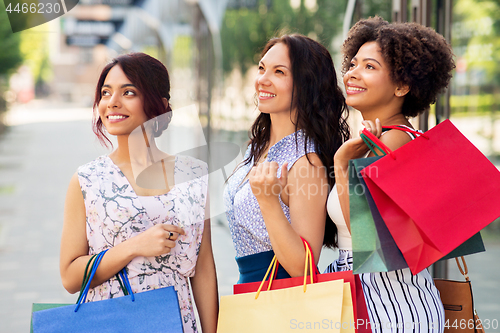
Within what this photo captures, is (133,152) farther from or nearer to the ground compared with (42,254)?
nearer to the ground

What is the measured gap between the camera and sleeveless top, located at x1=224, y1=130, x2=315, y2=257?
172 centimetres

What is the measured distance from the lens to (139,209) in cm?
166

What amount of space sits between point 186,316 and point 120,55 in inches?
37.9

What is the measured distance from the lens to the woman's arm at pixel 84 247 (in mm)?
1580

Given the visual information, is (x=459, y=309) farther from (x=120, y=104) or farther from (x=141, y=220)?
(x=120, y=104)

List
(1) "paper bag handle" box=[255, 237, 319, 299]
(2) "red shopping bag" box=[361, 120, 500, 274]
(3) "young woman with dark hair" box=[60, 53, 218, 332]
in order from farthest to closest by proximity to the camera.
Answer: (3) "young woman with dark hair" box=[60, 53, 218, 332] < (1) "paper bag handle" box=[255, 237, 319, 299] < (2) "red shopping bag" box=[361, 120, 500, 274]

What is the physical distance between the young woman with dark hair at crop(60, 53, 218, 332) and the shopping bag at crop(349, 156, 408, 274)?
0.57 metres

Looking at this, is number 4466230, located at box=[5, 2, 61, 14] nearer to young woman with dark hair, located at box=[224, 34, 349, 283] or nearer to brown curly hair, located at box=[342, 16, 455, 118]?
young woman with dark hair, located at box=[224, 34, 349, 283]

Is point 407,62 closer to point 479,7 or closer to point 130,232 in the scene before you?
point 130,232

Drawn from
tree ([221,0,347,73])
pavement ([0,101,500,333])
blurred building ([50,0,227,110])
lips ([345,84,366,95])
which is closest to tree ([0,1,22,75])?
blurred building ([50,0,227,110])

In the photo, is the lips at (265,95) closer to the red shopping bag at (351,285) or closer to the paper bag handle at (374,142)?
the paper bag handle at (374,142)

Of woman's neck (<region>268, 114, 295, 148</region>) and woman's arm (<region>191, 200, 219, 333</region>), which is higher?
woman's neck (<region>268, 114, 295, 148</region>)

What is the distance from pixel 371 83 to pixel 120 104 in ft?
2.88

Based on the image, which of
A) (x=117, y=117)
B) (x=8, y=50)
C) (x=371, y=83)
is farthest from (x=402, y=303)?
(x=8, y=50)
